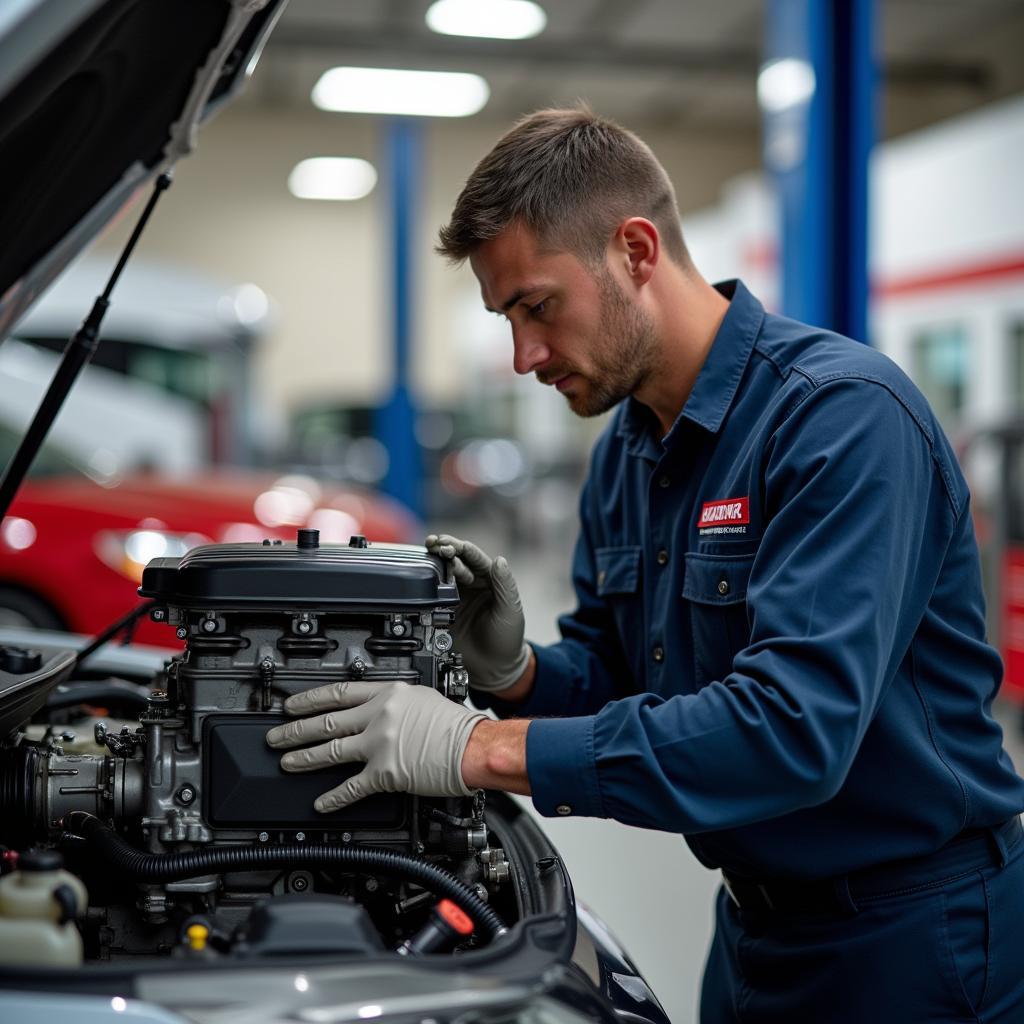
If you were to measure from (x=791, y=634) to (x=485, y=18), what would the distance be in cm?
835

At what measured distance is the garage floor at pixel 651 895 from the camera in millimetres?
3020

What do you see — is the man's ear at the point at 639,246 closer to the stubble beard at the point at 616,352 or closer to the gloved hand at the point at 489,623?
the stubble beard at the point at 616,352

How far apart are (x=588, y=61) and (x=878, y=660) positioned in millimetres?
12219

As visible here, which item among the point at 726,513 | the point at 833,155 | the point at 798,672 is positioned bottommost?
the point at 798,672

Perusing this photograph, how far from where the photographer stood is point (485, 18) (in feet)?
28.7

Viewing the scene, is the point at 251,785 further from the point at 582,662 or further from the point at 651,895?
the point at 651,895

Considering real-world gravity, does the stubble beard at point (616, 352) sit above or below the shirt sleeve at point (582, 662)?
above

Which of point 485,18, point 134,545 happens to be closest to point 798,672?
point 134,545

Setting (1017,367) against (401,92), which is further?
(401,92)

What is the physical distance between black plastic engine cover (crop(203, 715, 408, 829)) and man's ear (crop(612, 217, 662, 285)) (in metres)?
0.72

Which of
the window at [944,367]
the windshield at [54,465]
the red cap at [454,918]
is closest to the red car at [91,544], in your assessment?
the windshield at [54,465]

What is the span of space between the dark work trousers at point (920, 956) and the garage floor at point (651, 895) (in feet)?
3.80

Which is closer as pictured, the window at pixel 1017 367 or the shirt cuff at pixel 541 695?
the shirt cuff at pixel 541 695

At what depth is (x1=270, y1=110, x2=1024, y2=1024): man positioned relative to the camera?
126cm
